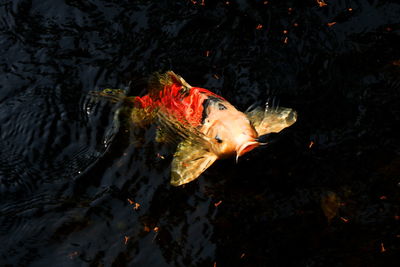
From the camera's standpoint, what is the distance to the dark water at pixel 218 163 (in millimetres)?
4844

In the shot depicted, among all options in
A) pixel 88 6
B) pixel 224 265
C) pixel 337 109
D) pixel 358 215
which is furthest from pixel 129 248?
pixel 88 6

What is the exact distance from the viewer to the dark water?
15.9ft

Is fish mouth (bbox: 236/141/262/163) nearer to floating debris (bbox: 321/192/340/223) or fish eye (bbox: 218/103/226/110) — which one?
fish eye (bbox: 218/103/226/110)

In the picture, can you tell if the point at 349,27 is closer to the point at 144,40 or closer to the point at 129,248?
the point at 144,40

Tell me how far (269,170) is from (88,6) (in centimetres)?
482

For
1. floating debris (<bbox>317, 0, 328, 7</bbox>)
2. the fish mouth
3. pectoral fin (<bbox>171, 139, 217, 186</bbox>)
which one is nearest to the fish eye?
pectoral fin (<bbox>171, 139, 217, 186</bbox>)

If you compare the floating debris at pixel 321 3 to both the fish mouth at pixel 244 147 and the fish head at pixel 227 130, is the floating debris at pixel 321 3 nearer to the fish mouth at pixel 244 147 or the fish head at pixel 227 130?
the fish head at pixel 227 130

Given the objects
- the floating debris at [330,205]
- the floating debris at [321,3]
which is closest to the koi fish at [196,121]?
the floating debris at [330,205]

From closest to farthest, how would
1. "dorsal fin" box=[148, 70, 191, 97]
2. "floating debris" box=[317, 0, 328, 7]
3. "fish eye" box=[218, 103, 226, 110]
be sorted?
"fish eye" box=[218, 103, 226, 110] → "dorsal fin" box=[148, 70, 191, 97] → "floating debris" box=[317, 0, 328, 7]

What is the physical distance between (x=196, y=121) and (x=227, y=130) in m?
0.63

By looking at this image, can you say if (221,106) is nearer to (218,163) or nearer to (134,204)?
(218,163)

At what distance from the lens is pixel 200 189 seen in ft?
17.6

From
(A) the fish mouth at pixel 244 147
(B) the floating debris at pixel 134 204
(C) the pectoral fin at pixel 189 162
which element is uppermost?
(A) the fish mouth at pixel 244 147

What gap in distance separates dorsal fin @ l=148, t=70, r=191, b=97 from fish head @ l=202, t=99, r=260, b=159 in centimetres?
62
